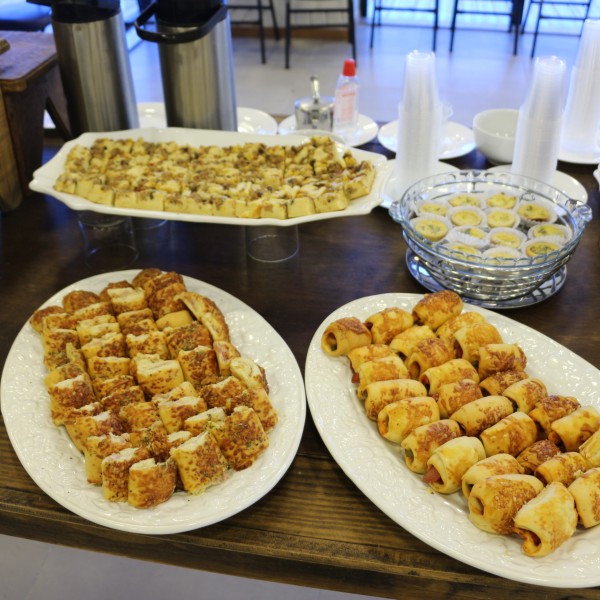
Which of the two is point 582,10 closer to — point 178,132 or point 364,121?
point 364,121

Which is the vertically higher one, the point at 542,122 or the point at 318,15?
the point at 542,122

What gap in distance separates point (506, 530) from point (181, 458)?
0.46m

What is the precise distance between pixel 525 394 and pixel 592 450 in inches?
5.2

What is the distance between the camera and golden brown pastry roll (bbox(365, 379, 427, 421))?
108 cm

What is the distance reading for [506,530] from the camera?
2.95ft

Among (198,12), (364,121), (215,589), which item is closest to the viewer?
(215,589)

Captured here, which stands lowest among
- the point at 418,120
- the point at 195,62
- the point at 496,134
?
the point at 496,134

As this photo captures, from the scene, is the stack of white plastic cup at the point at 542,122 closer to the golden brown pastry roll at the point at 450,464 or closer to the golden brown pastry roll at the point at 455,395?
the golden brown pastry roll at the point at 455,395

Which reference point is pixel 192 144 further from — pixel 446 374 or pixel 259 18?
pixel 259 18

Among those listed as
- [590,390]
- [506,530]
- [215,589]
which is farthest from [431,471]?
[215,589]

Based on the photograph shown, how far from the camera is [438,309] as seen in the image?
1.22 meters

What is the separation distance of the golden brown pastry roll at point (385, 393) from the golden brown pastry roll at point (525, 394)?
14 centimetres

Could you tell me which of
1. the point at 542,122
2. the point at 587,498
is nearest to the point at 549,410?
the point at 587,498

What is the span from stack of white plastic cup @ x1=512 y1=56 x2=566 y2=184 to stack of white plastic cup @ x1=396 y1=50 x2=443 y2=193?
0.65 feet
